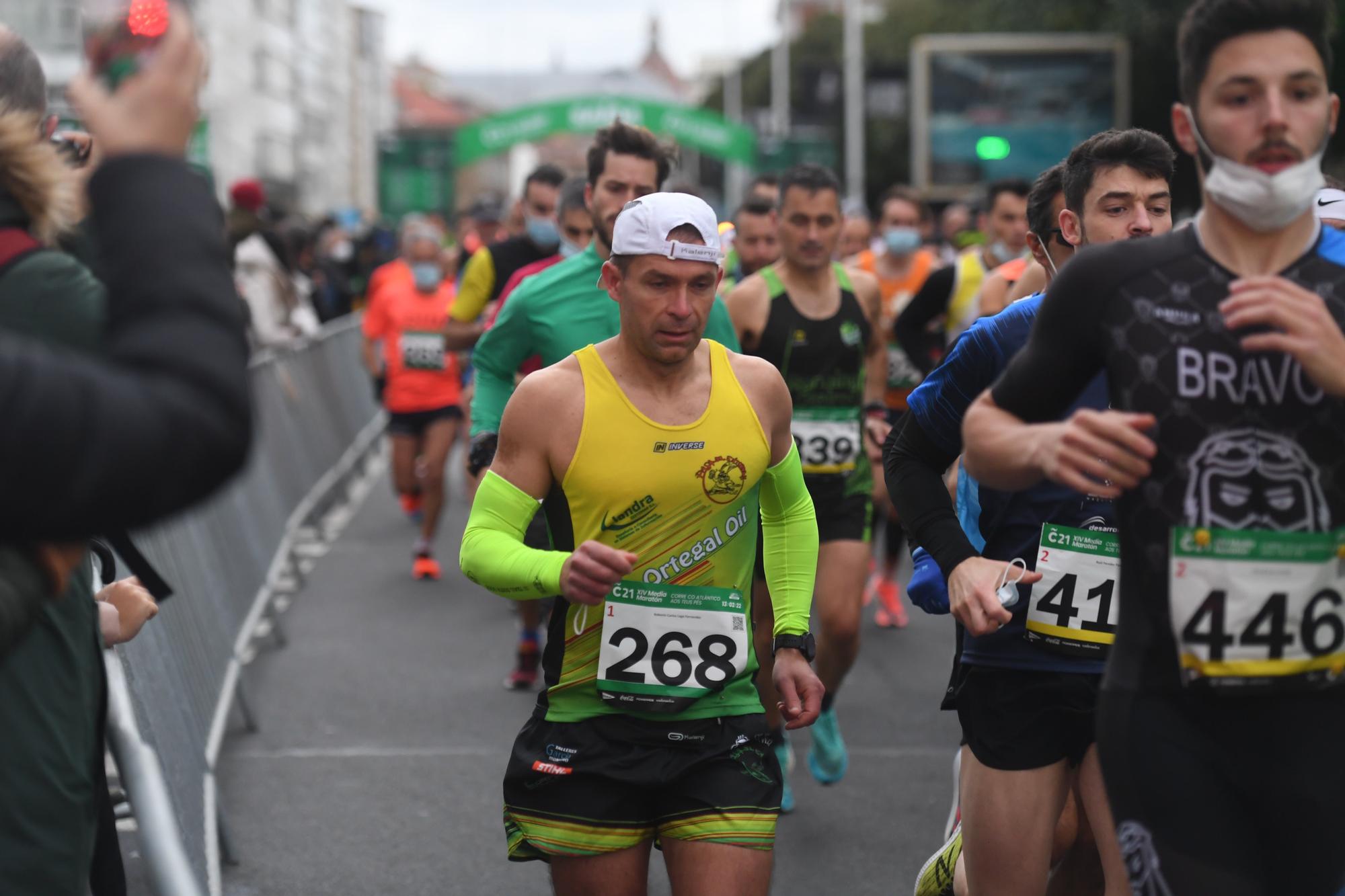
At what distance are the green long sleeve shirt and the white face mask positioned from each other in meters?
3.23

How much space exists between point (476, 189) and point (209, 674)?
5215 inches

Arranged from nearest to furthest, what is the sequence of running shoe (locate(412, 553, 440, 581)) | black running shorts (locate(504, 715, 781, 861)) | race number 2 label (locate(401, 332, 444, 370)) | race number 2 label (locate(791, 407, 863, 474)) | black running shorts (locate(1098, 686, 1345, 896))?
black running shorts (locate(1098, 686, 1345, 896)) → black running shorts (locate(504, 715, 781, 861)) → race number 2 label (locate(791, 407, 863, 474)) → running shoe (locate(412, 553, 440, 581)) → race number 2 label (locate(401, 332, 444, 370))

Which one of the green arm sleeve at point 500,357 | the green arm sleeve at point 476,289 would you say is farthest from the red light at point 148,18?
the green arm sleeve at point 476,289

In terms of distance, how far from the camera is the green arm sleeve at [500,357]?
6.12m

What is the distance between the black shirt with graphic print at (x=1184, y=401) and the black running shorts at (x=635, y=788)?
1.08 metres

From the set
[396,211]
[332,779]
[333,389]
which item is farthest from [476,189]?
[332,779]

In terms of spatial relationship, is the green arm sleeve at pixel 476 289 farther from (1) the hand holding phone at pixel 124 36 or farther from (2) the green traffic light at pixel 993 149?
(2) the green traffic light at pixel 993 149

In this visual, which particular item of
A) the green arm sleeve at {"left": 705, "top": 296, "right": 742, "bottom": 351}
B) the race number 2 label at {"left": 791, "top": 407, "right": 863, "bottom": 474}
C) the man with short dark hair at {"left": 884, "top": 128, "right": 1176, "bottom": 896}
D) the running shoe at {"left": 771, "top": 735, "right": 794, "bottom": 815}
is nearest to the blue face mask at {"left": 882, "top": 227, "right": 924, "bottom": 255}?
the race number 2 label at {"left": 791, "top": 407, "right": 863, "bottom": 474}

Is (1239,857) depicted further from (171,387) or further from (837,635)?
(837,635)

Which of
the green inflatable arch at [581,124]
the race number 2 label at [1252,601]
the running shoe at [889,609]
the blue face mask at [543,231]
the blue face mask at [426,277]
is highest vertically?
the green inflatable arch at [581,124]

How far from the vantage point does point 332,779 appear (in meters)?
6.98

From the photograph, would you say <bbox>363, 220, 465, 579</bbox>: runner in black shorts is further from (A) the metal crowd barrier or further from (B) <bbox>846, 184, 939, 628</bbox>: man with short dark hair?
(B) <bbox>846, 184, 939, 628</bbox>: man with short dark hair

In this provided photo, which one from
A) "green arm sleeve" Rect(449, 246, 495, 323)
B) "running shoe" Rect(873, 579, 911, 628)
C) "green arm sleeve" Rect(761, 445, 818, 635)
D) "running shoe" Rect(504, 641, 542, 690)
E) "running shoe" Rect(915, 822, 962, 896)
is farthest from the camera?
"running shoe" Rect(873, 579, 911, 628)

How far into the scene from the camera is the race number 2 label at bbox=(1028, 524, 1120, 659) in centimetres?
389
